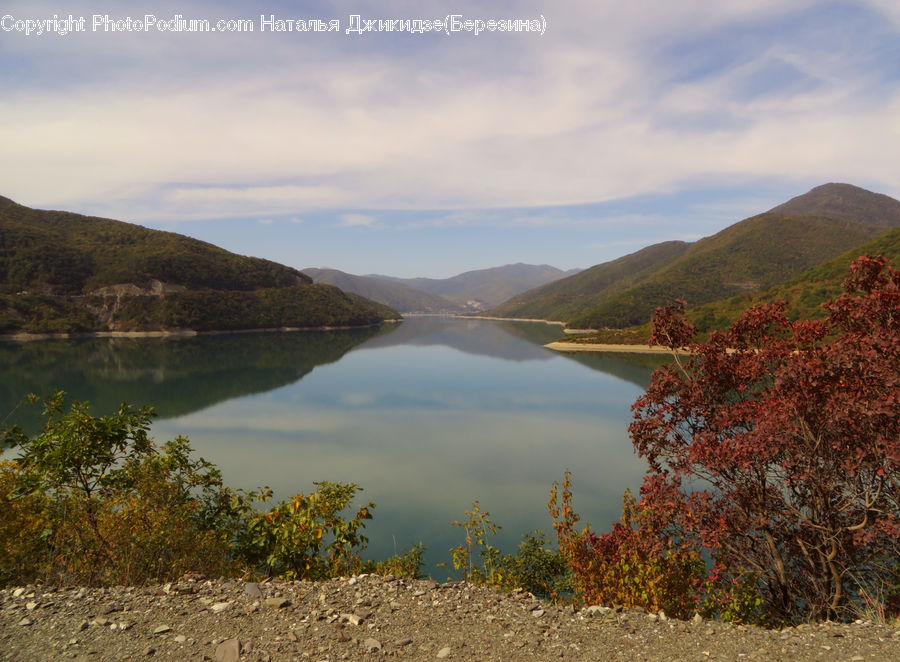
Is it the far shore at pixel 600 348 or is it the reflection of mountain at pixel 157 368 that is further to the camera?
the far shore at pixel 600 348

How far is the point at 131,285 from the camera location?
5650 inches

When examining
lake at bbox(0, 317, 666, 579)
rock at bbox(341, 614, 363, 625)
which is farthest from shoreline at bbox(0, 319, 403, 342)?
rock at bbox(341, 614, 363, 625)

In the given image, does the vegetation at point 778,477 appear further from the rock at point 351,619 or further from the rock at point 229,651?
the rock at point 229,651

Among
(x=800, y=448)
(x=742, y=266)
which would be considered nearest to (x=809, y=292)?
(x=742, y=266)

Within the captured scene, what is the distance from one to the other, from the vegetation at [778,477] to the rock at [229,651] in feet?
17.7

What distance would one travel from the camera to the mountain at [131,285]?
12838 cm

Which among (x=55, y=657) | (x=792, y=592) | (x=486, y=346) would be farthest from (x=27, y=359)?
(x=792, y=592)

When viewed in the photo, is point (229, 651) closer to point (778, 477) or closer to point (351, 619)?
point (351, 619)

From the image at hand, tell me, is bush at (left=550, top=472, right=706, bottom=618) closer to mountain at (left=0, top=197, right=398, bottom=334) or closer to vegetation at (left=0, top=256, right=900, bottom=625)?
vegetation at (left=0, top=256, right=900, bottom=625)

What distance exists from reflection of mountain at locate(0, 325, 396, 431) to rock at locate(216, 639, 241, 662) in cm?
2737

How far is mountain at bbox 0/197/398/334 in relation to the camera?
128375 mm

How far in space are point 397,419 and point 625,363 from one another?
5167 centimetres

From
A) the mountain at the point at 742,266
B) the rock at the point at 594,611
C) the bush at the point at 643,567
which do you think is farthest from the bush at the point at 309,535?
the mountain at the point at 742,266

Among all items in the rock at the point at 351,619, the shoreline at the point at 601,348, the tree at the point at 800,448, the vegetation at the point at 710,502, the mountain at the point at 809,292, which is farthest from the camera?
the shoreline at the point at 601,348
